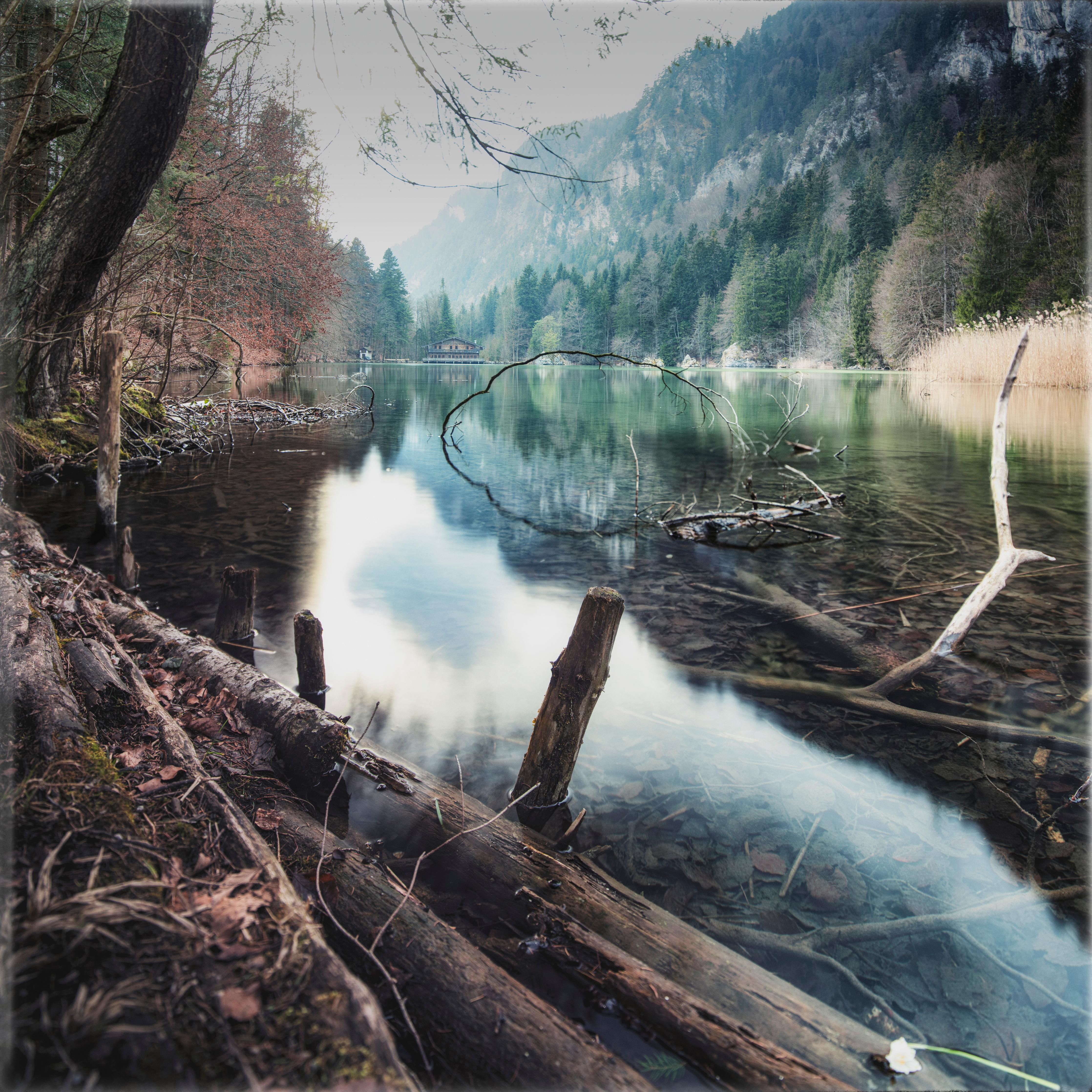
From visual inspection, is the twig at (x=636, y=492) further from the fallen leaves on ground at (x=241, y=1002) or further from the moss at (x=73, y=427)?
the moss at (x=73, y=427)

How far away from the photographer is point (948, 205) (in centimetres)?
4825

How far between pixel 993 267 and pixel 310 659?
1993 inches

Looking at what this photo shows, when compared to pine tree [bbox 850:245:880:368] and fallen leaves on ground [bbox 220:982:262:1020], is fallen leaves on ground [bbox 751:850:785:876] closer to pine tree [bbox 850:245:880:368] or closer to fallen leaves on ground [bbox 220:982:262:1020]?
fallen leaves on ground [bbox 220:982:262:1020]

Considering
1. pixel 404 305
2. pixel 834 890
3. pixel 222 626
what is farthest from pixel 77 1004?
pixel 404 305

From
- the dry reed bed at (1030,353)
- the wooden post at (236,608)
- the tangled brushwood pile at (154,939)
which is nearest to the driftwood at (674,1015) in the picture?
the tangled brushwood pile at (154,939)

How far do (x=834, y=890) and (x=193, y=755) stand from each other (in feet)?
9.64

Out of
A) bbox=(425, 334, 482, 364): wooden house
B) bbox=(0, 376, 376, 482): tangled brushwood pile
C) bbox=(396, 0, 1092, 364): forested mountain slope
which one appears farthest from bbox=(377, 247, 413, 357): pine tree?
bbox=(0, 376, 376, 482): tangled brushwood pile

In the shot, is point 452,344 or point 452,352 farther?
point 452,352

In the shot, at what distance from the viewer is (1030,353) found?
21891 millimetres

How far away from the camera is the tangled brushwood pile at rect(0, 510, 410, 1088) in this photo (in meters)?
1.20

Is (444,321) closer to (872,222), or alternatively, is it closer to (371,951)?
(872,222)

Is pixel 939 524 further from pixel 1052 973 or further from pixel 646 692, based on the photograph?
pixel 1052 973

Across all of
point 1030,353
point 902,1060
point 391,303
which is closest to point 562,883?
point 902,1060

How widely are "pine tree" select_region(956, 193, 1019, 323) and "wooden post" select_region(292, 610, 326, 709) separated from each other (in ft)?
157
